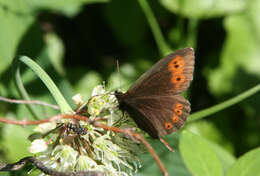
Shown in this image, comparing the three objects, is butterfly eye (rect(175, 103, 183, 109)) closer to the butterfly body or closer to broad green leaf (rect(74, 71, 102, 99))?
the butterfly body

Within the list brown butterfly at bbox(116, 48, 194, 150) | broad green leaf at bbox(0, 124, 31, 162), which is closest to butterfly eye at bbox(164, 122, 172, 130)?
brown butterfly at bbox(116, 48, 194, 150)

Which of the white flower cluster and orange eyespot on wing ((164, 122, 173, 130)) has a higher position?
the white flower cluster

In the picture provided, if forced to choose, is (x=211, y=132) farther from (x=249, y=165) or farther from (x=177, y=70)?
(x=249, y=165)

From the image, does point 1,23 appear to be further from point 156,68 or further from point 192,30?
point 192,30

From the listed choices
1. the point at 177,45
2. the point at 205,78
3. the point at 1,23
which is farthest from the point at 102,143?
the point at 205,78

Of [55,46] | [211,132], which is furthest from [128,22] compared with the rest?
[211,132]

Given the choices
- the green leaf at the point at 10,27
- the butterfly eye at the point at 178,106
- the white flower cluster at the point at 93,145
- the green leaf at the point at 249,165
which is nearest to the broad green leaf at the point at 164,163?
the white flower cluster at the point at 93,145
